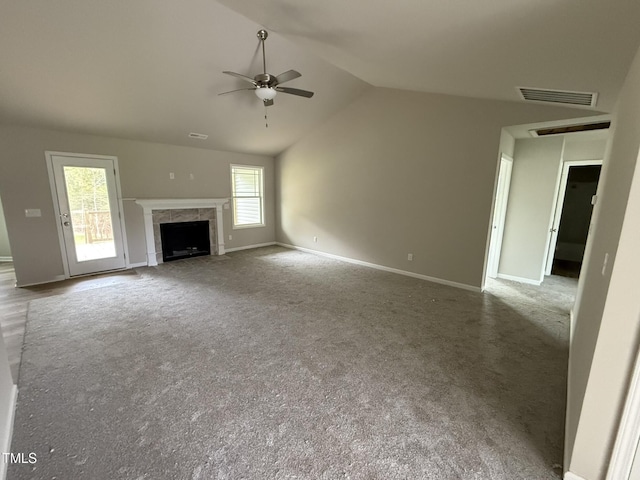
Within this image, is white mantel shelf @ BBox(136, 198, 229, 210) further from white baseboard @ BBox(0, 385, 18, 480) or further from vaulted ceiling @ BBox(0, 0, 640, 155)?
white baseboard @ BBox(0, 385, 18, 480)

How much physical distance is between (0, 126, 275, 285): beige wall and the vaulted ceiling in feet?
1.00

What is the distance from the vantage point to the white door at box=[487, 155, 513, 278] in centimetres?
446

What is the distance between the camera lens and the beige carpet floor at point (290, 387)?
153 centimetres

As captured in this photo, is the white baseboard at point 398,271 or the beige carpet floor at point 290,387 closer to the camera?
the beige carpet floor at point 290,387

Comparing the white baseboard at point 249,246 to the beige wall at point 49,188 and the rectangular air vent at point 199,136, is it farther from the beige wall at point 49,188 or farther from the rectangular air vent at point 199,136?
the rectangular air vent at point 199,136

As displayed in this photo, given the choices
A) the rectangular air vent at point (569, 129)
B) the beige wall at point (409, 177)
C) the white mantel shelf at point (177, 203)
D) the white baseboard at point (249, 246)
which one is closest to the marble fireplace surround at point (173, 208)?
the white mantel shelf at point (177, 203)

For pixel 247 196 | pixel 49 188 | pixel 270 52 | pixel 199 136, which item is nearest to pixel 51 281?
pixel 49 188

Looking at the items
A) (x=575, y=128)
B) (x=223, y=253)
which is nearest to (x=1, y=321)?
(x=223, y=253)

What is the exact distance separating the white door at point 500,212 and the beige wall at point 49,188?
5.25 meters

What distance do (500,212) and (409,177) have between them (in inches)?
63.7

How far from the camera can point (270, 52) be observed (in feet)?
11.3

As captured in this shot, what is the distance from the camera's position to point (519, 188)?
4543 millimetres

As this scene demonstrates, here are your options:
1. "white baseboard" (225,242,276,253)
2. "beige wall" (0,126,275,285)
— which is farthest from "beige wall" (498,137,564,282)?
"beige wall" (0,126,275,285)

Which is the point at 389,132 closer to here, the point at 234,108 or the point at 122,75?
the point at 234,108
